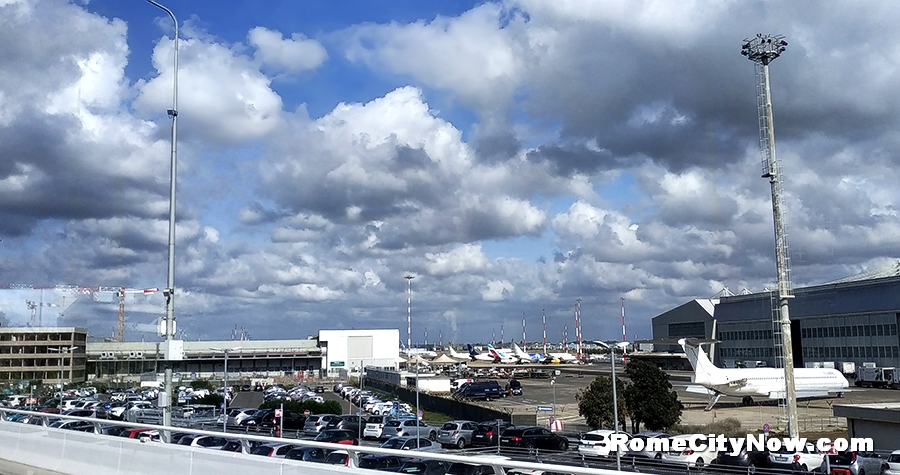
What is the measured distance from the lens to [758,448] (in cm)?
2966

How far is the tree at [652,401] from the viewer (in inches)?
1799

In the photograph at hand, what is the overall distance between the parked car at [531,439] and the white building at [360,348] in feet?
336

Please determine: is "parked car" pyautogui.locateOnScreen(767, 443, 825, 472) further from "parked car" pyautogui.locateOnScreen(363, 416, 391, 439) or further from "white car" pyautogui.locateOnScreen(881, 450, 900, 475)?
"parked car" pyautogui.locateOnScreen(363, 416, 391, 439)

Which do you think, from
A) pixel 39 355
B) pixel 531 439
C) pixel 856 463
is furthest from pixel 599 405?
pixel 39 355

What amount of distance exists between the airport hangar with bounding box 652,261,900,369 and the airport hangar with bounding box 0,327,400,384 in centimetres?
5752

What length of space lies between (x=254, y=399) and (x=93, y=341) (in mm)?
46091

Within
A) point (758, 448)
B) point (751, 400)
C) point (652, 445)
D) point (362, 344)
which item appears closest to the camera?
point (758, 448)

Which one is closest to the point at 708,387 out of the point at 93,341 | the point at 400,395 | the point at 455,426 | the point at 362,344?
the point at 400,395

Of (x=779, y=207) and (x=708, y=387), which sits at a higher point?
(x=779, y=207)

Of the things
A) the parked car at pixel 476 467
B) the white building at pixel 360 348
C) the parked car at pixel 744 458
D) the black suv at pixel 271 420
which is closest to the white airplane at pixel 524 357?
the white building at pixel 360 348

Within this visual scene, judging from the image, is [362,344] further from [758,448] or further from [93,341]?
[758,448]

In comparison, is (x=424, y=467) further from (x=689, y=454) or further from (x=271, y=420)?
(x=271, y=420)

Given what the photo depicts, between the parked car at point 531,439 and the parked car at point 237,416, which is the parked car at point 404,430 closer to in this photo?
the parked car at point 531,439

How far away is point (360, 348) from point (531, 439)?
104m
